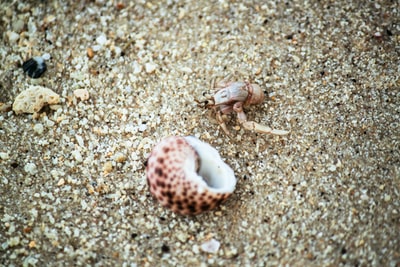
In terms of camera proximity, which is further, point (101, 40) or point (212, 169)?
point (101, 40)

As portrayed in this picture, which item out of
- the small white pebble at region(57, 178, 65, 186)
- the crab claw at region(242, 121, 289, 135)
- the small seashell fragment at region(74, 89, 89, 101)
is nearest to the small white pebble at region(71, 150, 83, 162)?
the small white pebble at region(57, 178, 65, 186)

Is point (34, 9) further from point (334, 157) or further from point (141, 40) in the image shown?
point (334, 157)

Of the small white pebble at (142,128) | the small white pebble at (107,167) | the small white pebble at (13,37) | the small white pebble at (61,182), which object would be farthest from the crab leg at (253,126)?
the small white pebble at (13,37)

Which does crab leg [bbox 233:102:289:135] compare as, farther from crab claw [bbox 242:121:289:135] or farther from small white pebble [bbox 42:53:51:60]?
small white pebble [bbox 42:53:51:60]

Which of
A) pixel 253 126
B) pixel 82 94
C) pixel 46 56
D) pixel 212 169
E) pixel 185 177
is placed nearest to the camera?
pixel 185 177

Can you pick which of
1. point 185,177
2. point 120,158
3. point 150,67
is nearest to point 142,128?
point 120,158

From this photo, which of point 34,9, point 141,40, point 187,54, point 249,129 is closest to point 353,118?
point 249,129

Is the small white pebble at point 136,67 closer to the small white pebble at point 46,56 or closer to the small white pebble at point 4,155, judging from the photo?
the small white pebble at point 46,56

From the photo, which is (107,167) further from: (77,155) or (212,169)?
(212,169)
